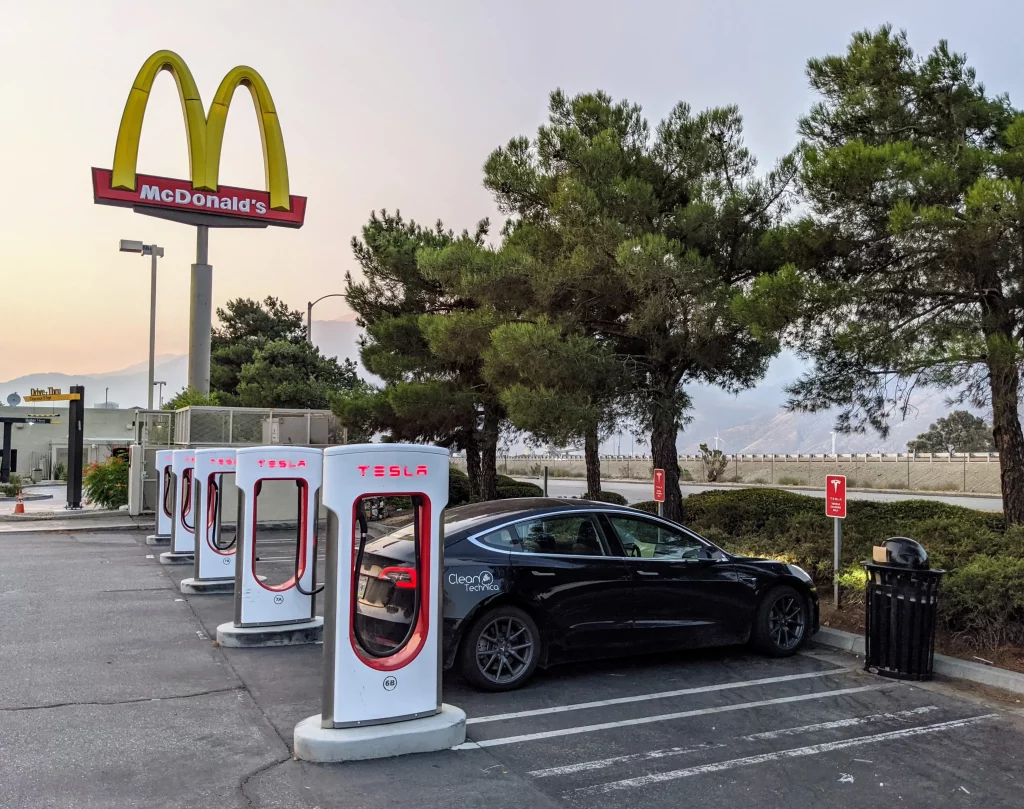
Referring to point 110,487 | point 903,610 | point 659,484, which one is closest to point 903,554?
point 903,610

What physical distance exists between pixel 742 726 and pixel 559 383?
8085 mm

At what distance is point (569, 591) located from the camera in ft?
23.4

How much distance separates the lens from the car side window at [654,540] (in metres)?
7.66

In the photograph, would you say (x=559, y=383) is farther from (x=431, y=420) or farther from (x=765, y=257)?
(x=431, y=420)

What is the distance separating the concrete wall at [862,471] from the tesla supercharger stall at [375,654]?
3923 cm

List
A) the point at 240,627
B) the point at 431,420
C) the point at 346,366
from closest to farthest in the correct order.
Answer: the point at 240,627
the point at 431,420
the point at 346,366

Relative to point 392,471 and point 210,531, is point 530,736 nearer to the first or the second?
point 392,471

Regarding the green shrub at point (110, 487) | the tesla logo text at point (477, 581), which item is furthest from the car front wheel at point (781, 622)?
the green shrub at point (110, 487)

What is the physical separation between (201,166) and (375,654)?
87.4 ft

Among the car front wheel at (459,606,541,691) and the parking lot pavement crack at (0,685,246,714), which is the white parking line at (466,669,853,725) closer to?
the car front wheel at (459,606,541,691)

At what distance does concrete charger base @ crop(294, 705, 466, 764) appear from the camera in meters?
5.24

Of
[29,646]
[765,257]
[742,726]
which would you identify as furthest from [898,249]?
[29,646]

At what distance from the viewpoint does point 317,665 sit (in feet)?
25.3

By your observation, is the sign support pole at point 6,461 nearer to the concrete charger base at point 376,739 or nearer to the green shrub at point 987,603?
the concrete charger base at point 376,739
